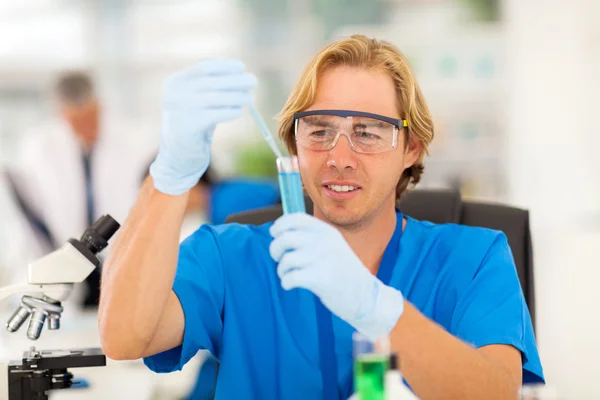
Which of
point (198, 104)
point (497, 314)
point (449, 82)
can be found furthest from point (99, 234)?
point (449, 82)

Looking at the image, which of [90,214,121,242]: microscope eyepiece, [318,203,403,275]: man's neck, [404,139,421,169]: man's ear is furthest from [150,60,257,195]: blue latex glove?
[404,139,421,169]: man's ear

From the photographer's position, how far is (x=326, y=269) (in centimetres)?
111

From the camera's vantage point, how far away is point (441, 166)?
5094 mm

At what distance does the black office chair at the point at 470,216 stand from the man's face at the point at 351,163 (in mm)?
241

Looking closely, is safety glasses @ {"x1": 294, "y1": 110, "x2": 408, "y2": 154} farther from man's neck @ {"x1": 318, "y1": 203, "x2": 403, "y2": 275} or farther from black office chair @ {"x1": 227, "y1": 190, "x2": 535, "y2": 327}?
black office chair @ {"x1": 227, "y1": 190, "x2": 535, "y2": 327}

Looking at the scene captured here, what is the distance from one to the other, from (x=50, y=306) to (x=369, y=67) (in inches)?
30.3

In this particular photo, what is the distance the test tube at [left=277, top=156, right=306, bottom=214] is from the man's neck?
0.44 meters

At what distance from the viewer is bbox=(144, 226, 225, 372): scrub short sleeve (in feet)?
4.70

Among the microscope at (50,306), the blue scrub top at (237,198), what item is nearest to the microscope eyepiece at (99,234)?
the microscope at (50,306)

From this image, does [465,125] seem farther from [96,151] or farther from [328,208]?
[328,208]

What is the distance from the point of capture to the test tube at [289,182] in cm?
113

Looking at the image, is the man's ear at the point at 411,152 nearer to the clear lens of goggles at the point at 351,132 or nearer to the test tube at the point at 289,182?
the clear lens of goggles at the point at 351,132

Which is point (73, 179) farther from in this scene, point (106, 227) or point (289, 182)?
point (289, 182)

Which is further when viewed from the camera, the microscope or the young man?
the microscope
